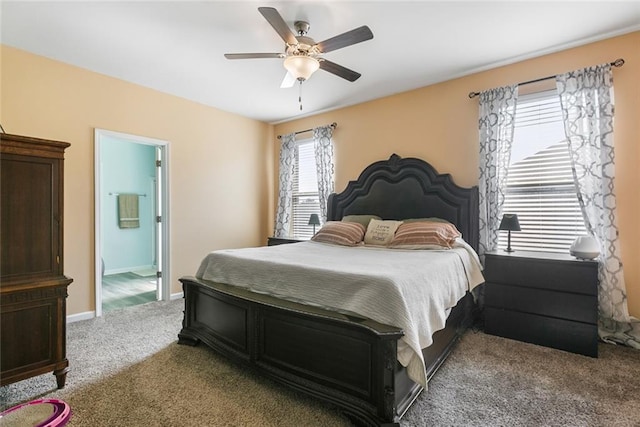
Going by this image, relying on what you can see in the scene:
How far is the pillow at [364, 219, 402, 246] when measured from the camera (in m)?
3.36

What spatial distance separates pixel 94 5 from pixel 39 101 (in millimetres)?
1425

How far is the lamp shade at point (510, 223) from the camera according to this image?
291cm

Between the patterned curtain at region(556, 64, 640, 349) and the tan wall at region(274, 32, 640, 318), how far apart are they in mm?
135

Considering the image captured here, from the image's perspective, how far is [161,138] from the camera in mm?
4051

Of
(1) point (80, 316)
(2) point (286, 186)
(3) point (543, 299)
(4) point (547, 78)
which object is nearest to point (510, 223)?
(3) point (543, 299)

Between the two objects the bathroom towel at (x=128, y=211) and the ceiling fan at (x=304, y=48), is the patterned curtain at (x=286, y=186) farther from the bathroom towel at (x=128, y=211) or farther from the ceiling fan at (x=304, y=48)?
the bathroom towel at (x=128, y=211)

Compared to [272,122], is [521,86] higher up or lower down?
lower down

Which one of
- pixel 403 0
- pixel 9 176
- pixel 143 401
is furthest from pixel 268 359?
pixel 403 0

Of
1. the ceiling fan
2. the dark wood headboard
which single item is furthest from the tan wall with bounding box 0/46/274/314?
the ceiling fan

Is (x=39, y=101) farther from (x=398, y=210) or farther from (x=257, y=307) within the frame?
(x=398, y=210)

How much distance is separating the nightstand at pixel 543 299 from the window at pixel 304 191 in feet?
9.19

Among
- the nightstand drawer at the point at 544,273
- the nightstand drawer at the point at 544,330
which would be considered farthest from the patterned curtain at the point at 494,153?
the nightstand drawer at the point at 544,330

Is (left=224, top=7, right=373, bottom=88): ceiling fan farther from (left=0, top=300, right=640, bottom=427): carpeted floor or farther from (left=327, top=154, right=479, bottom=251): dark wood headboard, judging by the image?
(left=0, top=300, right=640, bottom=427): carpeted floor

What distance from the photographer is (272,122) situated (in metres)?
5.46
